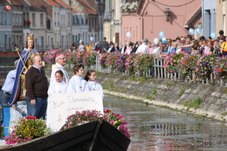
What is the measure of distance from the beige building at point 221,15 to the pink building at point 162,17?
10.1 meters

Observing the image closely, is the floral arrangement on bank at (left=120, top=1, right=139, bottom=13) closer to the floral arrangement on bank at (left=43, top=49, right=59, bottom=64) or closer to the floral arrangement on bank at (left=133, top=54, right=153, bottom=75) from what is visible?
the floral arrangement on bank at (left=43, top=49, right=59, bottom=64)

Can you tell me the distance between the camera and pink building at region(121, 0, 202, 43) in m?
65.8

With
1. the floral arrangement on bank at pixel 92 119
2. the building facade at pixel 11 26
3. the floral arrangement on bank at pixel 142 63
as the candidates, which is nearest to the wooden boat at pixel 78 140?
the floral arrangement on bank at pixel 92 119

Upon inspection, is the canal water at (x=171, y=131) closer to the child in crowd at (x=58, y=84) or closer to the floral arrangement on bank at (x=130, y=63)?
the child in crowd at (x=58, y=84)

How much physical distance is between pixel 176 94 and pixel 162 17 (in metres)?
33.4

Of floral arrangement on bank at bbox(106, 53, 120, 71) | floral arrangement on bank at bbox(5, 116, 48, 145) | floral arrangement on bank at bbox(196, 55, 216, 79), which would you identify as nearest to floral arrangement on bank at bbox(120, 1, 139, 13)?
floral arrangement on bank at bbox(106, 53, 120, 71)

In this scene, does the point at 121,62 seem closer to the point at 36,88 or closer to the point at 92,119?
the point at 36,88

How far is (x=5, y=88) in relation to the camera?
24.6 m

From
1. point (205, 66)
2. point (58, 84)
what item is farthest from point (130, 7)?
point (58, 84)

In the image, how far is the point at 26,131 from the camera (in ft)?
61.1

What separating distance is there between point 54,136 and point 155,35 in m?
53.8

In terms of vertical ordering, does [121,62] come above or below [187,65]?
below

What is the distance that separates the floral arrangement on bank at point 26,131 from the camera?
1856 cm

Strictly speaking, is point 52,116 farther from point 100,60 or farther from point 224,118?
point 100,60
